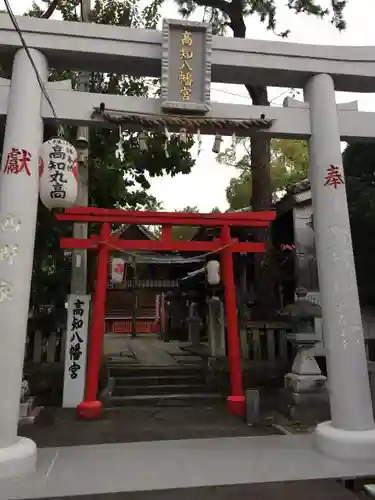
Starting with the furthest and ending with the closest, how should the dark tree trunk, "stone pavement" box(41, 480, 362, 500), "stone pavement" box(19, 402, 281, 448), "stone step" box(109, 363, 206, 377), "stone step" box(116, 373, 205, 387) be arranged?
the dark tree trunk → "stone step" box(109, 363, 206, 377) → "stone step" box(116, 373, 205, 387) → "stone pavement" box(19, 402, 281, 448) → "stone pavement" box(41, 480, 362, 500)

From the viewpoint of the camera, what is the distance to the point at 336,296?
539cm

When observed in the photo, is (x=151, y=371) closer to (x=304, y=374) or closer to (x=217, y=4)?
(x=304, y=374)

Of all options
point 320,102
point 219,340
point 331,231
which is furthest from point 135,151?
point 331,231

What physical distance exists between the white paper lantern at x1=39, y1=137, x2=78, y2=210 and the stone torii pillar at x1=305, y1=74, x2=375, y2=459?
331 centimetres

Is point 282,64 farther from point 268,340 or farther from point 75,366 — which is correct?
point 75,366

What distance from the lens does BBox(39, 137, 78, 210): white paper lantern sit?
5.09m

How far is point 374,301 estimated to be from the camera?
943 cm

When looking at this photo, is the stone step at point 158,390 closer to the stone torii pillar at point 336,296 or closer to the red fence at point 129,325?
the stone torii pillar at point 336,296

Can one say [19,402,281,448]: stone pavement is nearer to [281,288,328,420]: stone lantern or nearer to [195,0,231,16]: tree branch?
[281,288,328,420]: stone lantern

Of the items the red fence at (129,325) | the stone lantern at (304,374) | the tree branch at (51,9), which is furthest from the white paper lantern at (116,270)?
the red fence at (129,325)

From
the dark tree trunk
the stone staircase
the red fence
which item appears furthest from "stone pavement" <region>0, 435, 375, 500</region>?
the red fence

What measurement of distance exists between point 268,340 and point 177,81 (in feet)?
20.2

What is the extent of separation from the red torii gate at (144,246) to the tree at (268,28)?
7.03 ft

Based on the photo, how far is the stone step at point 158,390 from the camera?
945 cm
